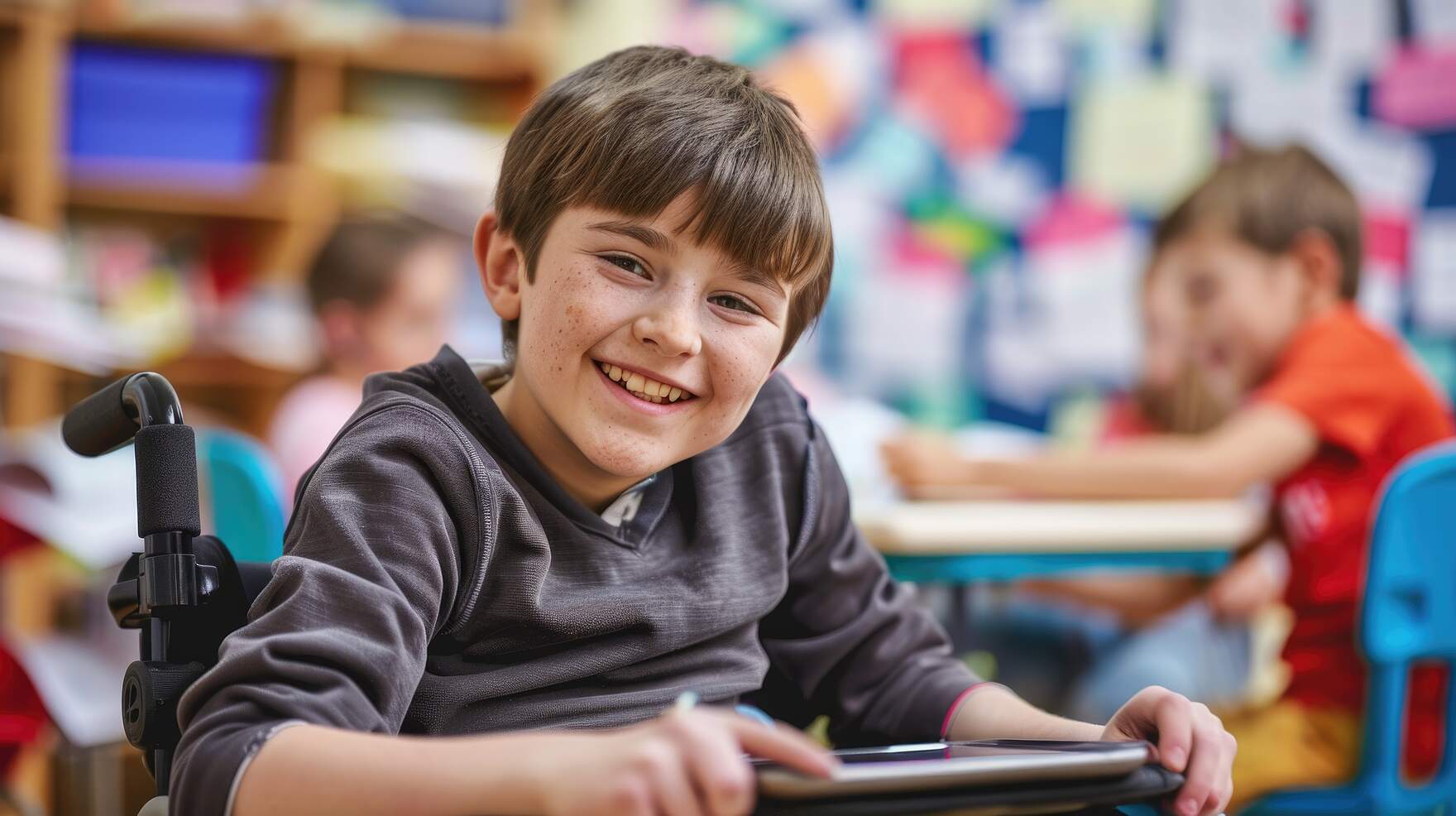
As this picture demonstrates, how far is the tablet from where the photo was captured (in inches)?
20.9

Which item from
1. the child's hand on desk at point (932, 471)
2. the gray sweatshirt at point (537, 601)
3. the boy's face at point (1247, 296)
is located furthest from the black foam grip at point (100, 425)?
the boy's face at point (1247, 296)

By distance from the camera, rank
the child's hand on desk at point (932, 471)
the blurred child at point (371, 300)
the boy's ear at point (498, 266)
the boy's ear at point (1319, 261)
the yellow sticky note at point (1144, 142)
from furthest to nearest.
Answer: the yellow sticky note at point (1144, 142) → the blurred child at point (371, 300) → the boy's ear at point (1319, 261) → the child's hand on desk at point (932, 471) → the boy's ear at point (498, 266)

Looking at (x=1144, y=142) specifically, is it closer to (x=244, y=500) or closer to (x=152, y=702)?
(x=244, y=500)

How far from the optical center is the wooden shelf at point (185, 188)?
9.98 ft

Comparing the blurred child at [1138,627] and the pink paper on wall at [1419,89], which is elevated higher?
the pink paper on wall at [1419,89]

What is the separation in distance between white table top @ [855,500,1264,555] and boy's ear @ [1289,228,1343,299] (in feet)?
1.34

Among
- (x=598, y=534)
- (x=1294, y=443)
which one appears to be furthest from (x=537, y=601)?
(x=1294, y=443)

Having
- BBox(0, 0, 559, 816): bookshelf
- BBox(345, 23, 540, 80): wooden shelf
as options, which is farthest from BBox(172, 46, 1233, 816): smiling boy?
BBox(345, 23, 540, 80): wooden shelf

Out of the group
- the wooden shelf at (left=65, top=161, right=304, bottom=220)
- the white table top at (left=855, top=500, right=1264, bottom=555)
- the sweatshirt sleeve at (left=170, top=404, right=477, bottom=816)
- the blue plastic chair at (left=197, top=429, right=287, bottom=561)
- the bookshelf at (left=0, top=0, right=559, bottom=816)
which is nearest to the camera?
the sweatshirt sleeve at (left=170, top=404, right=477, bottom=816)

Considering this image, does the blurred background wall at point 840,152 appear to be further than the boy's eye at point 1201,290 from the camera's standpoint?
Yes

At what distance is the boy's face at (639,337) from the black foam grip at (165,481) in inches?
8.3

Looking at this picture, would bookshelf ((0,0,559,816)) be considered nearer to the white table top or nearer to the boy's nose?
the white table top

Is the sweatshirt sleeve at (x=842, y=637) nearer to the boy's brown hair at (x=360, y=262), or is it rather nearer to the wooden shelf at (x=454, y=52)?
the boy's brown hair at (x=360, y=262)

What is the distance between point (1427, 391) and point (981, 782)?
1588 mm
